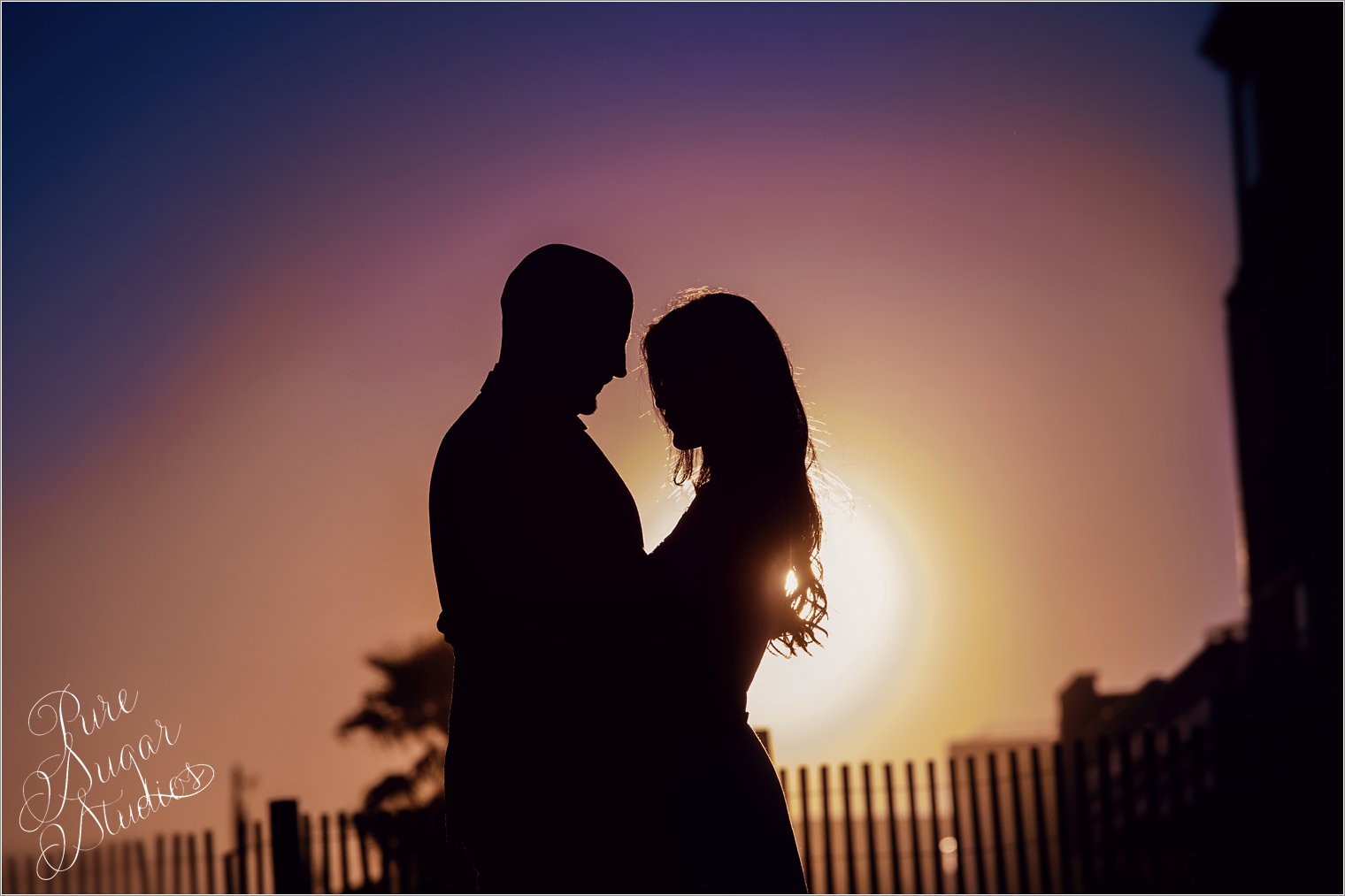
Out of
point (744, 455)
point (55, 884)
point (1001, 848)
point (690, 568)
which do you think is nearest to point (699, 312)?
point (744, 455)

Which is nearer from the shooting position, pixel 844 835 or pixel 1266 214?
pixel 844 835

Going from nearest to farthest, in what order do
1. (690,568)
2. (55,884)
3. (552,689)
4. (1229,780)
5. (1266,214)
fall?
1. (552,689)
2. (690,568)
3. (1229,780)
4. (55,884)
5. (1266,214)

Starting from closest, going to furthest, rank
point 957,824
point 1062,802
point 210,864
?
point 957,824 < point 1062,802 < point 210,864

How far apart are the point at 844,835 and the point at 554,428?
7544 mm

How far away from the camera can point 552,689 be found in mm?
2098

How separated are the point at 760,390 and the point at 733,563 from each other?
1.10ft

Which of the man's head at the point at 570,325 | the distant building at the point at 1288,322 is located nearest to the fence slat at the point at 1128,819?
the man's head at the point at 570,325

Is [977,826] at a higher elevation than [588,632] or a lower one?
lower

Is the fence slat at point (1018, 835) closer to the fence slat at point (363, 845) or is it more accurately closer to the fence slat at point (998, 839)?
the fence slat at point (998, 839)

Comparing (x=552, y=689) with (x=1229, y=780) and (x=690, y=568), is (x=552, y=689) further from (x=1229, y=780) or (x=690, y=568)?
(x=1229, y=780)

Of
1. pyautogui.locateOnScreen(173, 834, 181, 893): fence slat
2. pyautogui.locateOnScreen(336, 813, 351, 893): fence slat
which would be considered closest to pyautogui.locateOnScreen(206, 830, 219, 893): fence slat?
pyautogui.locateOnScreen(173, 834, 181, 893): fence slat

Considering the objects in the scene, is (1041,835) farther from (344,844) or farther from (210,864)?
(210,864)

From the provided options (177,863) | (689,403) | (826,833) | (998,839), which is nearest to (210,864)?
(177,863)

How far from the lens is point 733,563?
7.48 feet
